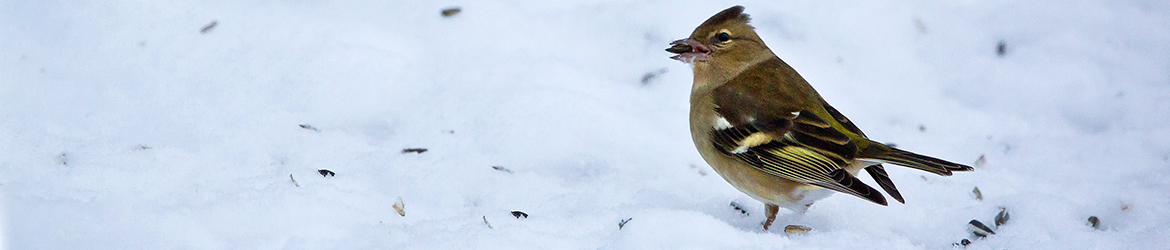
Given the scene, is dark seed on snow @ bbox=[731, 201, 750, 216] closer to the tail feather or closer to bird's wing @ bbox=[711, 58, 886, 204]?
bird's wing @ bbox=[711, 58, 886, 204]

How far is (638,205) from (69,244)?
170 cm

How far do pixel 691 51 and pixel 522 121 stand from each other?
30.5 inches

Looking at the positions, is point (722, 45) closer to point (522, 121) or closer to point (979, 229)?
point (522, 121)

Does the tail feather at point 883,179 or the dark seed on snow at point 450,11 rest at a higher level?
the tail feather at point 883,179

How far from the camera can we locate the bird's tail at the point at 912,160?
2506 mm

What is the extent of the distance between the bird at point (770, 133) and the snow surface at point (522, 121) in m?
0.19

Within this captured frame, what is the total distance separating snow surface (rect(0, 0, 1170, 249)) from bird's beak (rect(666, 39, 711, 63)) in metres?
0.46

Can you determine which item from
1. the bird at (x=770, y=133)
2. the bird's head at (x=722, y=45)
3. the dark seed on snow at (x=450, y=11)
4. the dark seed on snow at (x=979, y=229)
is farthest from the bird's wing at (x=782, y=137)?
the dark seed on snow at (x=450, y=11)

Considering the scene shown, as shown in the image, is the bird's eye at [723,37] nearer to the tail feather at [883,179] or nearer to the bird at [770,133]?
the bird at [770,133]

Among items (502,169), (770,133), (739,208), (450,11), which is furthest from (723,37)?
(450,11)

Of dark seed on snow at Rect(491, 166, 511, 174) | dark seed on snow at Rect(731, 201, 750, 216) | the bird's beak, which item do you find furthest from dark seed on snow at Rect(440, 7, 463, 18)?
dark seed on snow at Rect(731, 201, 750, 216)

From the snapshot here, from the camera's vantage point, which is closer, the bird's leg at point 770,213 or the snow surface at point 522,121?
the snow surface at point 522,121

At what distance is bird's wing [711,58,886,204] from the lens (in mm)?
2646

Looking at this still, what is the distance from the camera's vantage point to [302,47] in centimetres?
383
